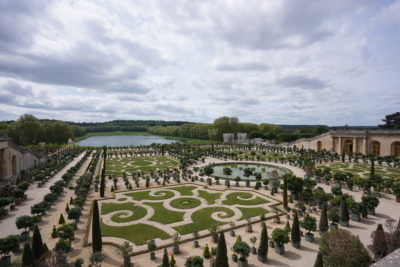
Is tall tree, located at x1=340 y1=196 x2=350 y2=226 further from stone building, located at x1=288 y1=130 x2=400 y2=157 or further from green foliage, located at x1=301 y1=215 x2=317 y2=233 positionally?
stone building, located at x1=288 y1=130 x2=400 y2=157

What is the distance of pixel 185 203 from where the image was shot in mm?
25422

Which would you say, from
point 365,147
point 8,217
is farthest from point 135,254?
point 365,147

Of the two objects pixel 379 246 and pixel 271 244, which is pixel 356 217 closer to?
pixel 379 246

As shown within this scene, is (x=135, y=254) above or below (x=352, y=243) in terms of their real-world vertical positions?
below

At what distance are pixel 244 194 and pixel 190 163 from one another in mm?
21456

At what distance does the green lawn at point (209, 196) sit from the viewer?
2622cm

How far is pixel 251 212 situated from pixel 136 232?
11.2 m

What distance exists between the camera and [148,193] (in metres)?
29.4

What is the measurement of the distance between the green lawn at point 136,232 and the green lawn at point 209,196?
825 cm

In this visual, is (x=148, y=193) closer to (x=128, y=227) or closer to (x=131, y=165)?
(x=128, y=227)

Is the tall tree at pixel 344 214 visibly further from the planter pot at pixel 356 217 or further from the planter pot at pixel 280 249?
the planter pot at pixel 280 249

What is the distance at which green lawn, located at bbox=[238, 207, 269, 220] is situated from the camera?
→ 21.7 m

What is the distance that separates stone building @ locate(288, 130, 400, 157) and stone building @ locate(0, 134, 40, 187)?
68.4m

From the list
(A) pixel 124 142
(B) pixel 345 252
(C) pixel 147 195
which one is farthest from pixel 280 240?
(A) pixel 124 142
